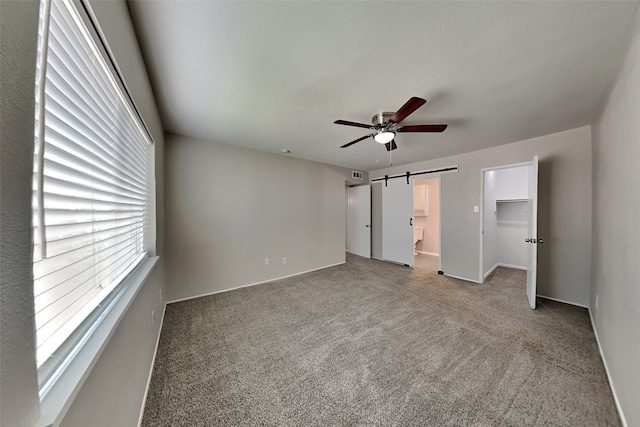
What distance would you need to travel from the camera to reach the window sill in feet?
1.72

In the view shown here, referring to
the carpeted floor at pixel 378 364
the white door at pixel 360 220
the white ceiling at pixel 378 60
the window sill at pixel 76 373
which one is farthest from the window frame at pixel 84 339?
the white door at pixel 360 220

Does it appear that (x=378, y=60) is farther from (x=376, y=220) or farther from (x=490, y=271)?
(x=490, y=271)

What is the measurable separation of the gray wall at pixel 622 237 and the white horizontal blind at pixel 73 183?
8.42 feet

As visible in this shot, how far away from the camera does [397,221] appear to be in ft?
15.9

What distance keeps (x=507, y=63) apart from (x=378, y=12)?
3.53 ft

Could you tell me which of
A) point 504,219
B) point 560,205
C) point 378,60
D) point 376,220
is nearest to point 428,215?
point 504,219

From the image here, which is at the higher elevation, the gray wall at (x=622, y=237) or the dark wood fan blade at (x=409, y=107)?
the dark wood fan blade at (x=409, y=107)

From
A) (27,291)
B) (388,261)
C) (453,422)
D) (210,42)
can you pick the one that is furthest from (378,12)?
(388,261)

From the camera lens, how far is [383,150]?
3637mm

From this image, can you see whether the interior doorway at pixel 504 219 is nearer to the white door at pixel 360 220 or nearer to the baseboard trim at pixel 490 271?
the baseboard trim at pixel 490 271

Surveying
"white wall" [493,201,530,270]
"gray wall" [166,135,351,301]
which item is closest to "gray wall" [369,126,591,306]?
"white wall" [493,201,530,270]

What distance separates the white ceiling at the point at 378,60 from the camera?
117 cm

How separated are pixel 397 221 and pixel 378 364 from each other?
346 centimetres

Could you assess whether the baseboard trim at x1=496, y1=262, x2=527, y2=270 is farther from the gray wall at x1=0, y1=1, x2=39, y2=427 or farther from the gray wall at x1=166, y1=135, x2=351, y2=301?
the gray wall at x1=0, y1=1, x2=39, y2=427
